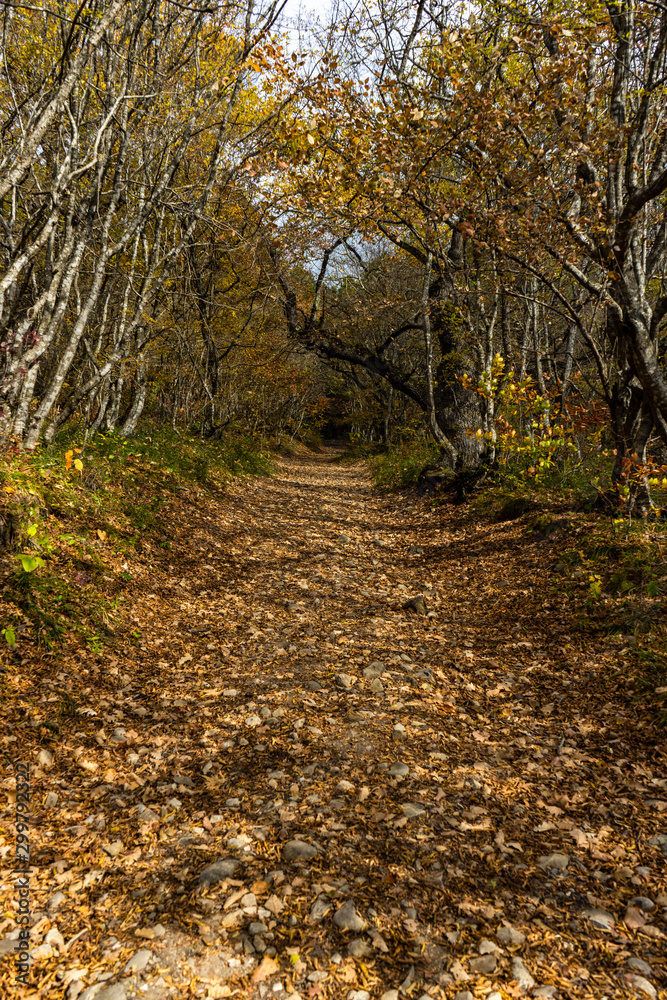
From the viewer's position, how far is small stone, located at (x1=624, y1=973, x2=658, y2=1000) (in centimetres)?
260

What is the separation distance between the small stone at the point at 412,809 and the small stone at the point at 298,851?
2.48ft

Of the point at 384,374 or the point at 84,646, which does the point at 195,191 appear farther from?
the point at 84,646

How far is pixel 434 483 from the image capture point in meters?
15.3

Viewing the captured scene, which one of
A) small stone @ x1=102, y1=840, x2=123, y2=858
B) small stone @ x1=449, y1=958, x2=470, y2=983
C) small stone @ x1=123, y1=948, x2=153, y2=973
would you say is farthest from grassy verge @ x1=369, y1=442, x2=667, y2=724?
small stone @ x1=102, y1=840, x2=123, y2=858

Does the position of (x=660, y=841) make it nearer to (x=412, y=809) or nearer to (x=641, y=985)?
(x=641, y=985)

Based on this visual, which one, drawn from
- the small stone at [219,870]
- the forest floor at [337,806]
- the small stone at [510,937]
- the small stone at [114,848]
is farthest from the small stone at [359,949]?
the small stone at [114,848]

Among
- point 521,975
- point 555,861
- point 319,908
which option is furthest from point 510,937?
point 319,908

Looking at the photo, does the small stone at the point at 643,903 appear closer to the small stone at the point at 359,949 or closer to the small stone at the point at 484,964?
the small stone at the point at 484,964

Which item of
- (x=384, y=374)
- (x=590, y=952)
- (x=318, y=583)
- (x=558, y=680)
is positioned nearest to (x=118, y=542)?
(x=318, y=583)

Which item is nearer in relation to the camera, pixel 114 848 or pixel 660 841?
pixel 114 848

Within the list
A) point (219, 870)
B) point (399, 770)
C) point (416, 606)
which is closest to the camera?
point (219, 870)

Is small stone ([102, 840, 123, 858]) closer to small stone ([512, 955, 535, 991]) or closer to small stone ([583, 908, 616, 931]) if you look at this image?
small stone ([512, 955, 535, 991])

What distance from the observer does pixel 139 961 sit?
8.75 ft

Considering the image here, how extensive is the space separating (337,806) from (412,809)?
1.84 feet
